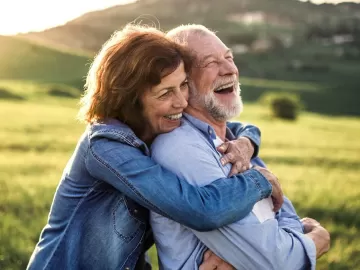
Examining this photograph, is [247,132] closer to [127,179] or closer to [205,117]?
[205,117]

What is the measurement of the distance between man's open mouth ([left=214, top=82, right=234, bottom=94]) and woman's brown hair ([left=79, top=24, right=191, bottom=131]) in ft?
1.65

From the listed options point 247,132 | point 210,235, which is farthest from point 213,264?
point 247,132

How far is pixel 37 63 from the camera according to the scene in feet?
200

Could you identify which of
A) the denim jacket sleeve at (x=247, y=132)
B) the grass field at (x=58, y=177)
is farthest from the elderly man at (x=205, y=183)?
the grass field at (x=58, y=177)

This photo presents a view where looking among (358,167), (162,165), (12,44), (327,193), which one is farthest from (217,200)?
(12,44)

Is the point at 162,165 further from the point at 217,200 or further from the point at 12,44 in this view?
the point at 12,44

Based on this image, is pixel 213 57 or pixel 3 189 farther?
pixel 3 189

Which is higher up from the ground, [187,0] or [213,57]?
[213,57]

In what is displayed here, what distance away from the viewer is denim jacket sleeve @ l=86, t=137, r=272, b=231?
9.65 ft

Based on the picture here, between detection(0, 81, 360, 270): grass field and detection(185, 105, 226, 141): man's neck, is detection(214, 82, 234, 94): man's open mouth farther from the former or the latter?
detection(0, 81, 360, 270): grass field

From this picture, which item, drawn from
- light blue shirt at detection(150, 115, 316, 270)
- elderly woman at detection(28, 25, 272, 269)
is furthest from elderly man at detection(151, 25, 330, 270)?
elderly woman at detection(28, 25, 272, 269)

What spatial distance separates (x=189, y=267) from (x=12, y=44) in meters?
57.6

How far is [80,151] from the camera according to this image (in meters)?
3.17

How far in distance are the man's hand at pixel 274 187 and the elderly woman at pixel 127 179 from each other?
4.7 inches
